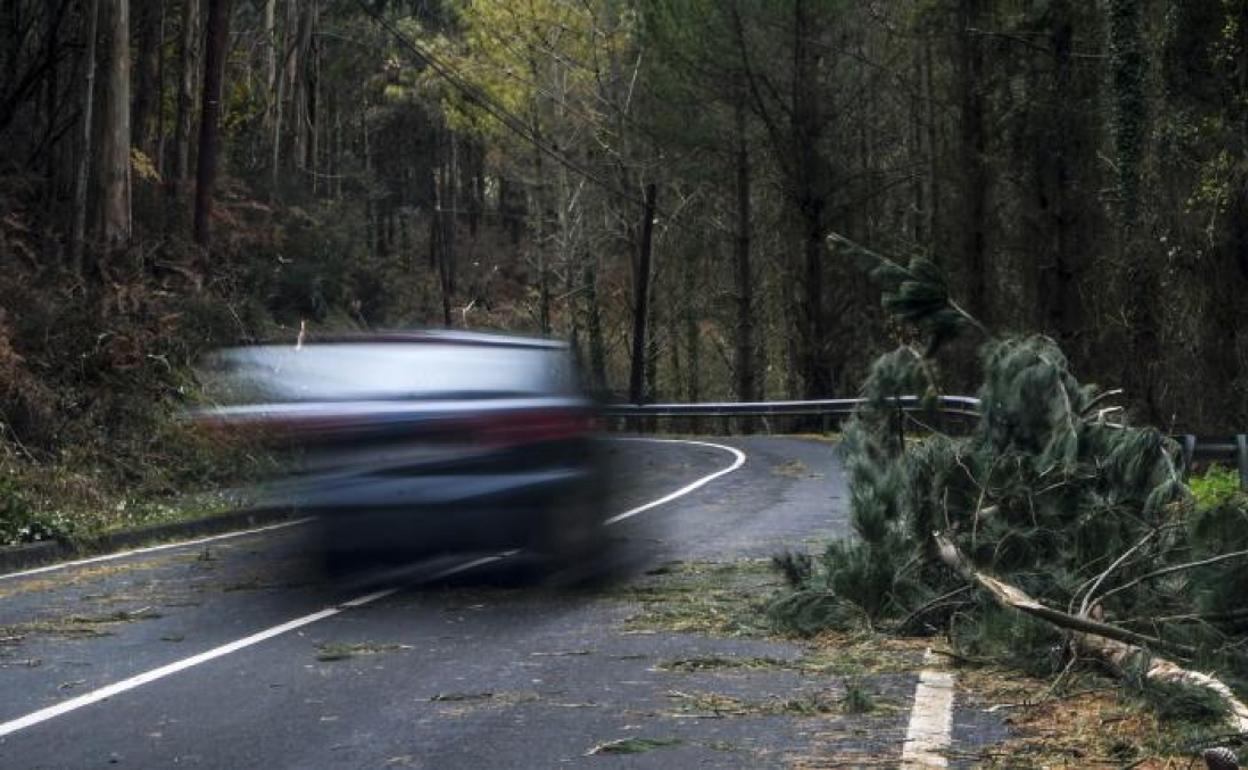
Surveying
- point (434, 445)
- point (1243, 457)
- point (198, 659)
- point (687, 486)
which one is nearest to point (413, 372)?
point (434, 445)

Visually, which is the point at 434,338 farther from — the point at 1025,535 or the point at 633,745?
the point at 633,745

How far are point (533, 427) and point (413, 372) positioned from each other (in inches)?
34.0

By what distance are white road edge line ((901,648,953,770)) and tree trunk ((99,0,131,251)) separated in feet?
64.5

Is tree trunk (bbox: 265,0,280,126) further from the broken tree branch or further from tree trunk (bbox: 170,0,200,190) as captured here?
the broken tree branch

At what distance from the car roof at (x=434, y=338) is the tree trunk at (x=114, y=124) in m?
15.3

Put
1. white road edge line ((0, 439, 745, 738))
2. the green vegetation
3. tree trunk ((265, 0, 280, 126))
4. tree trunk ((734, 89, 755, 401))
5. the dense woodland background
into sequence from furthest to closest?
tree trunk ((734, 89, 755, 401))
tree trunk ((265, 0, 280, 126))
the dense woodland background
the green vegetation
white road edge line ((0, 439, 745, 738))

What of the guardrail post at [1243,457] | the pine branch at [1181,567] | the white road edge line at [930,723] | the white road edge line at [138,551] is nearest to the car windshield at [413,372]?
the white road edge line at [138,551]

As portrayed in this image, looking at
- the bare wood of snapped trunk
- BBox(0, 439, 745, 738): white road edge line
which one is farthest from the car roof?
the bare wood of snapped trunk

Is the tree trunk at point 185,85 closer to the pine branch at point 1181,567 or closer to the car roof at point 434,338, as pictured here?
the car roof at point 434,338

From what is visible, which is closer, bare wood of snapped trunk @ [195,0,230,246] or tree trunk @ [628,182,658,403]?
bare wood of snapped trunk @ [195,0,230,246]

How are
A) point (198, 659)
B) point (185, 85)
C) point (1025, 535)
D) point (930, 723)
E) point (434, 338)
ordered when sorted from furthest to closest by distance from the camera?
point (185, 85), point (434, 338), point (1025, 535), point (198, 659), point (930, 723)

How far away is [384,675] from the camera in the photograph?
8.61 metres

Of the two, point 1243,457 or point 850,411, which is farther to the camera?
point 1243,457

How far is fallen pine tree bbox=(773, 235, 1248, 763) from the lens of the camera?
796 cm
